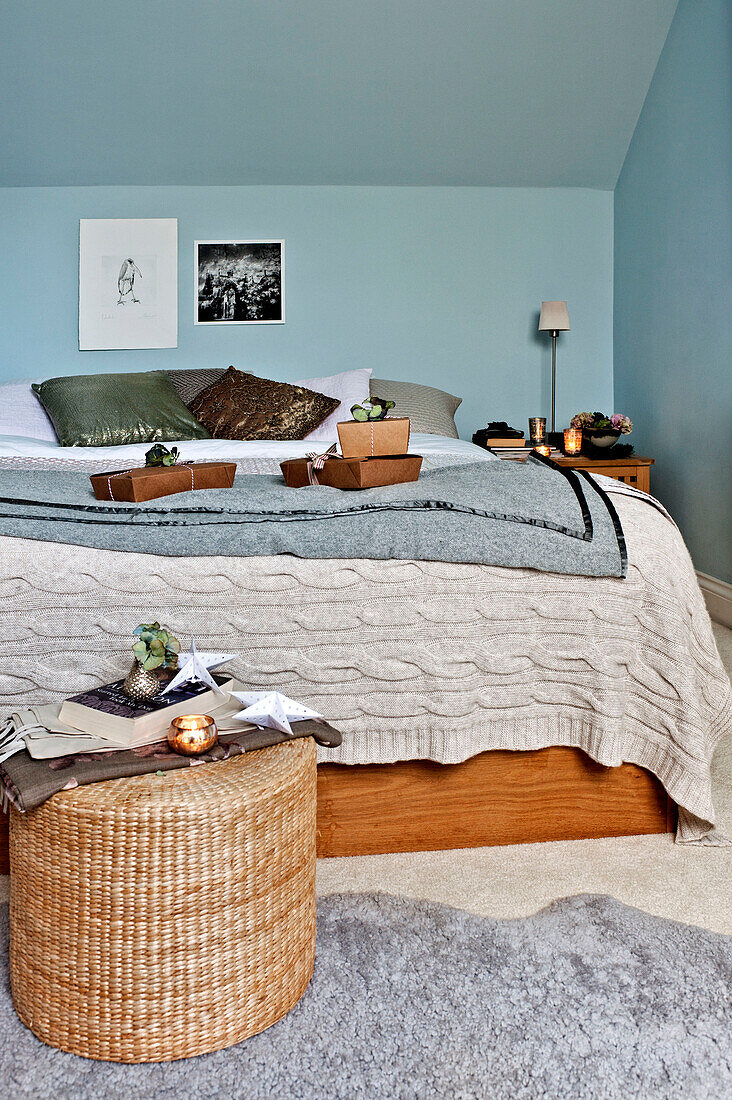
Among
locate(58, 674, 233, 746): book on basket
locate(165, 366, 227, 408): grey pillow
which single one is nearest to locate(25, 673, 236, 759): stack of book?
locate(58, 674, 233, 746): book on basket

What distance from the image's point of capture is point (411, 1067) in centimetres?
106

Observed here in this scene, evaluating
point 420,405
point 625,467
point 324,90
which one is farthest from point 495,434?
point 324,90

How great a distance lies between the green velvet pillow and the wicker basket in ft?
7.21

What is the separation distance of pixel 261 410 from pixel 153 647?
2.15 meters

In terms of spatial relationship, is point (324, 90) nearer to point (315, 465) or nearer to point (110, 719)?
point (315, 465)

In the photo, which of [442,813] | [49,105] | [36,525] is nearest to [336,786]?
[442,813]

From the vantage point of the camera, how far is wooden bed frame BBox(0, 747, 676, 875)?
1555 millimetres

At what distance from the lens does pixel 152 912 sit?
104 centimetres

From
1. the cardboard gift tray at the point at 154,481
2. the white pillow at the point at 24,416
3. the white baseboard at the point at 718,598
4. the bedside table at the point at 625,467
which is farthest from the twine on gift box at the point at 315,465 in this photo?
the white baseboard at the point at 718,598

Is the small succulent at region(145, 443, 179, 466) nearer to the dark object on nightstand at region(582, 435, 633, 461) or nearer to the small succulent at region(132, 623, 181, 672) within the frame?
the small succulent at region(132, 623, 181, 672)

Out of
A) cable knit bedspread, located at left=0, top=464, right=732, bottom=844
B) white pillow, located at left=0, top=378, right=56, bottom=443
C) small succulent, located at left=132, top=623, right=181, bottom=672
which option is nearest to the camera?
small succulent, located at left=132, top=623, right=181, bottom=672

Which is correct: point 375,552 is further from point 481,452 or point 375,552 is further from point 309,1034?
point 481,452

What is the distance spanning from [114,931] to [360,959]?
0.40 meters

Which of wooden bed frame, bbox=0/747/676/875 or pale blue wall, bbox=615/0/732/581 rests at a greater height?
pale blue wall, bbox=615/0/732/581
